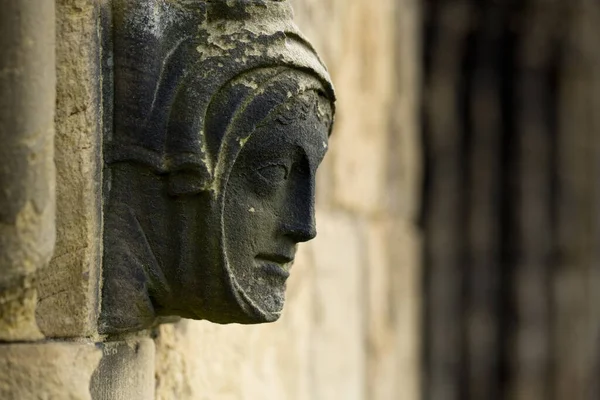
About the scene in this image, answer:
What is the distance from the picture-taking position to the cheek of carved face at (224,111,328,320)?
2.79ft

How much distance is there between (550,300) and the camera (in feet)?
10.6

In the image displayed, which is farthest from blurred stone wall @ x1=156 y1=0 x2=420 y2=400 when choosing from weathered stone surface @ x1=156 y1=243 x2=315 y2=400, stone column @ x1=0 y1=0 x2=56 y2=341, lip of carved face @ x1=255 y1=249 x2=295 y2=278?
stone column @ x1=0 y1=0 x2=56 y2=341

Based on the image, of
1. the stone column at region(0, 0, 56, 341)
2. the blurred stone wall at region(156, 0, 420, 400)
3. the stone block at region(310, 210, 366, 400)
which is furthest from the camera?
the stone block at region(310, 210, 366, 400)

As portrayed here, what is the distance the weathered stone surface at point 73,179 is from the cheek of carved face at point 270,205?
110mm

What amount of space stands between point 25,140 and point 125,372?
249mm

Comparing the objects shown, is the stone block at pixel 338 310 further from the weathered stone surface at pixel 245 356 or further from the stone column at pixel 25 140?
the stone column at pixel 25 140

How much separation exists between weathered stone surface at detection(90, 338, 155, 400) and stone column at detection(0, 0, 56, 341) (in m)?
0.13

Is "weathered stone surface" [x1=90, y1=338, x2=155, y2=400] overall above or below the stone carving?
below

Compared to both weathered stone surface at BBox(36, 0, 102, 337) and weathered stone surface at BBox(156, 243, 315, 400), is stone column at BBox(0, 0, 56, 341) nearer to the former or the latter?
weathered stone surface at BBox(36, 0, 102, 337)

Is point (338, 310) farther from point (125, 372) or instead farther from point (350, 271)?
point (125, 372)

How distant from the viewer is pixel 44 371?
787 mm

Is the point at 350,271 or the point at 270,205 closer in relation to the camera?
the point at 270,205

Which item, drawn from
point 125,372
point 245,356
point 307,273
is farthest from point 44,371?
point 307,273

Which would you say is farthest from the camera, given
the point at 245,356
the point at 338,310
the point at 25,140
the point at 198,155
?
the point at 338,310
